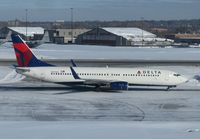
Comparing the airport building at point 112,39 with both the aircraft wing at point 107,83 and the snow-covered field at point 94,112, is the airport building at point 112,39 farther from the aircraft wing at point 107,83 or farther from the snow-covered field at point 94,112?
the aircraft wing at point 107,83

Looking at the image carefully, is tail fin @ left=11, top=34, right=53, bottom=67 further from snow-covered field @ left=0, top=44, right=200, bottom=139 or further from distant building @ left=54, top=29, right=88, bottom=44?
distant building @ left=54, top=29, right=88, bottom=44

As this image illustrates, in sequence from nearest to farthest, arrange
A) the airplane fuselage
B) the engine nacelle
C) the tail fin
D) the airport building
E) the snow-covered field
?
the snow-covered field
the engine nacelle
the airplane fuselage
the tail fin
the airport building

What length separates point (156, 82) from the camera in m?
42.2

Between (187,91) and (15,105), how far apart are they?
53.5 ft

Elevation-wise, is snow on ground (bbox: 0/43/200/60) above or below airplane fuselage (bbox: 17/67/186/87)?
below

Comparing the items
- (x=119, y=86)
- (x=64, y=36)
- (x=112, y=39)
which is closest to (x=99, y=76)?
(x=119, y=86)
